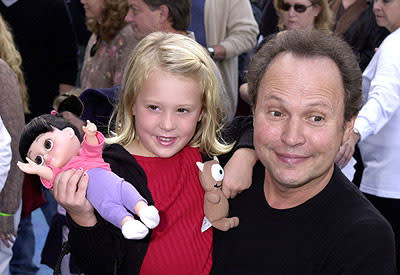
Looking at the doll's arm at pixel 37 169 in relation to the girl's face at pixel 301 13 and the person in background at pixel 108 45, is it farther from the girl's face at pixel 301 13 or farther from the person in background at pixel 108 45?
the girl's face at pixel 301 13

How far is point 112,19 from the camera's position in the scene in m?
3.49

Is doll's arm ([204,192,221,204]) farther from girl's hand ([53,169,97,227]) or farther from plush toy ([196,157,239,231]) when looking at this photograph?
girl's hand ([53,169,97,227])

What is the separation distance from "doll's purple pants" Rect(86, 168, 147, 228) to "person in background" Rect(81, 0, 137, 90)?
5.88 ft

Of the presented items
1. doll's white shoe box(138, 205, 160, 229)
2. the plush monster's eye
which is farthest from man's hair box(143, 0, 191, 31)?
doll's white shoe box(138, 205, 160, 229)

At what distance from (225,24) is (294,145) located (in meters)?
2.85

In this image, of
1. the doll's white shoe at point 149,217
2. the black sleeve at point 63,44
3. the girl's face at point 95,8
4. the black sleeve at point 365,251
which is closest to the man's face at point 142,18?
the girl's face at point 95,8

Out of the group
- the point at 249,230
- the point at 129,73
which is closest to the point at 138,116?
the point at 129,73

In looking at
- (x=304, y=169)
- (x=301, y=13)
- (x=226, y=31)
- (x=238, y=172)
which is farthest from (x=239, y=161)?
(x=226, y=31)

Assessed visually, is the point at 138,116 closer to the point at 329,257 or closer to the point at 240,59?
the point at 329,257

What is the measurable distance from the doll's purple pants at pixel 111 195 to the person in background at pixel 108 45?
1792mm

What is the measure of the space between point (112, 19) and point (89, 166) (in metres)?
2.12

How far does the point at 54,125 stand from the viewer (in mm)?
1737

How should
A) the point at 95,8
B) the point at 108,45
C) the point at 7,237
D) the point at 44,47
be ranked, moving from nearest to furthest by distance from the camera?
1. the point at 7,237
2. the point at 108,45
3. the point at 95,8
4. the point at 44,47

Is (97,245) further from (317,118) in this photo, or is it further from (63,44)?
(63,44)
